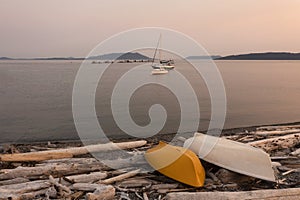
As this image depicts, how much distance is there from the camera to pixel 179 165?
8.91 meters

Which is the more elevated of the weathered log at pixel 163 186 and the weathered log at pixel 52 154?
the weathered log at pixel 52 154

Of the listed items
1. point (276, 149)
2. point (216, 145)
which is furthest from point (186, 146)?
point (276, 149)

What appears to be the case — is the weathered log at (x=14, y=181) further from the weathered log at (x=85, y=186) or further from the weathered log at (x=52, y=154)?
the weathered log at (x=52, y=154)

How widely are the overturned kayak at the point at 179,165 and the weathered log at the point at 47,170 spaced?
1911mm

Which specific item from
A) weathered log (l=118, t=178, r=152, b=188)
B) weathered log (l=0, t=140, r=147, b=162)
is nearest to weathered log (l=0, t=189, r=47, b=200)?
weathered log (l=118, t=178, r=152, b=188)

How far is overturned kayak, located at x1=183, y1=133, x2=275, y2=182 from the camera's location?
Result: 897 centimetres

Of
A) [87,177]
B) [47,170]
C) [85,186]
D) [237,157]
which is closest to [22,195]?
[85,186]

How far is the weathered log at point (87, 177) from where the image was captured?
27.7 feet

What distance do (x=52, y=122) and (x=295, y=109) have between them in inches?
890

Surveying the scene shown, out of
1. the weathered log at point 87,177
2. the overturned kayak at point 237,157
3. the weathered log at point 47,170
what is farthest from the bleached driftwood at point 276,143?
the weathered log at point 47,170

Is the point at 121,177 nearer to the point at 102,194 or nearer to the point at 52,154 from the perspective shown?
the point at 102,194

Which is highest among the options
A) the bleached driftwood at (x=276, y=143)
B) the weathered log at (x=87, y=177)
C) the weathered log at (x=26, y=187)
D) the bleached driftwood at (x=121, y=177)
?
the weathered log at (x=26, y=187)

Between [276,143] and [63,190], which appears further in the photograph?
[276,143]

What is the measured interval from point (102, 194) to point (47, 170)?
2381 millimetres
